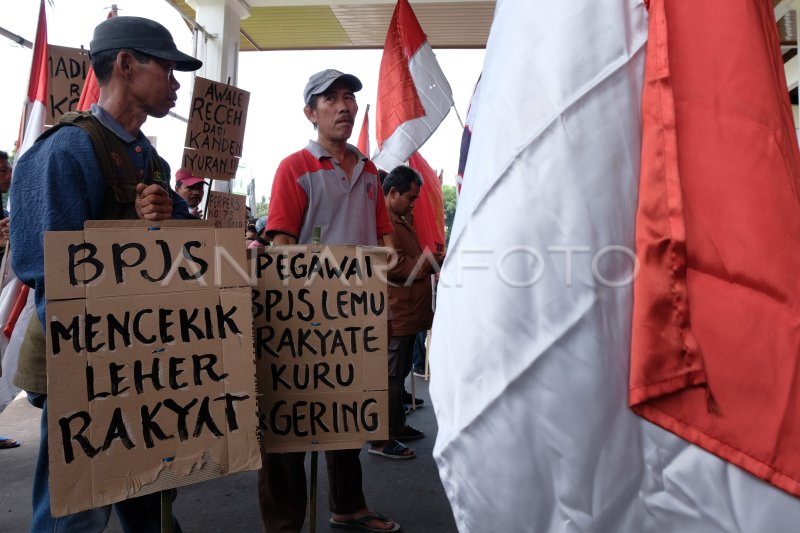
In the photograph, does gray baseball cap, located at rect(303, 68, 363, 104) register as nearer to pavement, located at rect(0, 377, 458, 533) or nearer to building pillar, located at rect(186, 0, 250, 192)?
pavement, located at rect(0, 377, 458, 533)

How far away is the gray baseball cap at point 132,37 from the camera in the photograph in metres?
1.70

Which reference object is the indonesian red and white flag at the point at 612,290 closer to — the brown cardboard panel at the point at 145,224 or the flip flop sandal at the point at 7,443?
the brown cardboard panel at the point at 145,224

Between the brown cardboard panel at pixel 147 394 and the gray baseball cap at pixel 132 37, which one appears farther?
the gray baseball cap at pixel 132 37

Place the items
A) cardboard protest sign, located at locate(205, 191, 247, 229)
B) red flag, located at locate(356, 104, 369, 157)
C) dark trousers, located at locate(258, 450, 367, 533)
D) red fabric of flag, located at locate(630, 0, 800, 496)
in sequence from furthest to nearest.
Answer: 1. red flag, located at locate(356, 104, 369, 157)
2. cardboard protest sign, located at locate(205, 191, 247, 229)
3. dark trousers, located at locate(258, 450, 367, 533)
4. red fabric of flag, located at locate(630, 0, 800, 496)

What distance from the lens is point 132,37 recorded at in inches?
66.9

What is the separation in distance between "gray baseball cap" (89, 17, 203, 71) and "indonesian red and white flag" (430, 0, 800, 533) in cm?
119

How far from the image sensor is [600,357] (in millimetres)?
820

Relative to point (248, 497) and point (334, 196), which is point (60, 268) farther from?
point (248, 497)

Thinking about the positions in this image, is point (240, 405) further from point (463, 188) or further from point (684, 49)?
point (684, 49)

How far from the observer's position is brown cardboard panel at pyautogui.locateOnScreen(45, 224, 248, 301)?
1.37 m

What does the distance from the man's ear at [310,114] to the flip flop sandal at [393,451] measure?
2076mm

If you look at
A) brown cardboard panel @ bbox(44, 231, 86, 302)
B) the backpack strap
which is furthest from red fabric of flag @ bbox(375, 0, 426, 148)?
brown cardboard panel @ bbox(44, 231, 86, 302)

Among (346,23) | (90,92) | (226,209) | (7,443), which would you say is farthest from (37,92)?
(346,23)

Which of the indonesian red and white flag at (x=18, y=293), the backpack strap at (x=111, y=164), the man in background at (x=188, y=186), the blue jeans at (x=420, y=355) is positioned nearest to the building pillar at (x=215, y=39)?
the blue jeans at (x=420, y=355)
